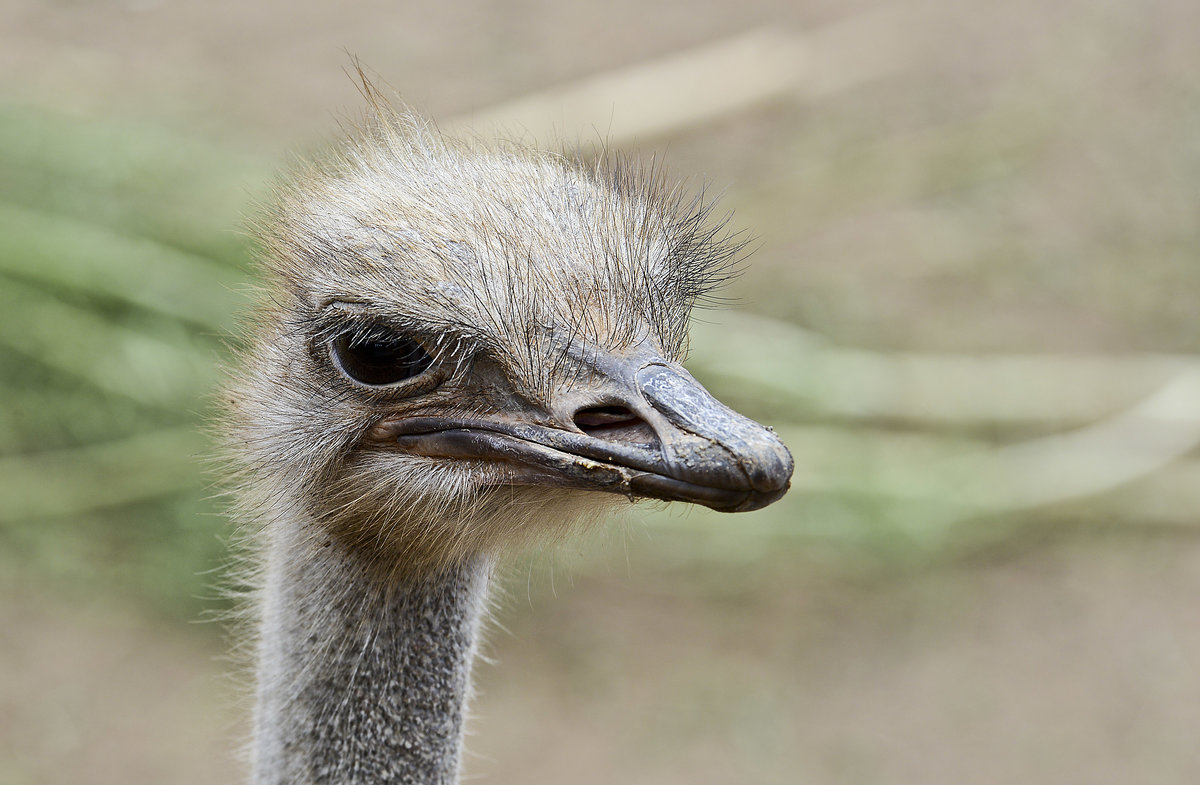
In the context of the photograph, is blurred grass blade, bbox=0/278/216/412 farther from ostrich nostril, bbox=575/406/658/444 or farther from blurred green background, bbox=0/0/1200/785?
ostrich nostril, bbox=575/406/658/444

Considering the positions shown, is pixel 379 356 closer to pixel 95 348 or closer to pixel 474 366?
pixel 474 366

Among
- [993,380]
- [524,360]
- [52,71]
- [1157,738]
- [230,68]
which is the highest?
[230,68]

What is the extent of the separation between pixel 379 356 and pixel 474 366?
11 cm

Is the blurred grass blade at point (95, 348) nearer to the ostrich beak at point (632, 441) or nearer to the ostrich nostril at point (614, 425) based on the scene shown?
the ostrich beak at point (632, 441)

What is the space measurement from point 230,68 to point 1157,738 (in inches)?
182

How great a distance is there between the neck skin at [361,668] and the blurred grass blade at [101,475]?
2350 mm

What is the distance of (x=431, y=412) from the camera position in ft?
4.80

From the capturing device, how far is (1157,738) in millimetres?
3678

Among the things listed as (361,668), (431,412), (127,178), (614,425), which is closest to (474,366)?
(431,412)

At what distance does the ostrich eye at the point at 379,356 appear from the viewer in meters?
1.45

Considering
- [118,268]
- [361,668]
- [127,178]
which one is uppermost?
[127,178]

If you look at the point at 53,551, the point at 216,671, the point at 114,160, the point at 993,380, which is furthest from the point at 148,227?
the point at 993,380

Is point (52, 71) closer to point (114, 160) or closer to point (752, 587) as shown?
point (114, 160)

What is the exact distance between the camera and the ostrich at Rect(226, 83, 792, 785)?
53.6 inches
